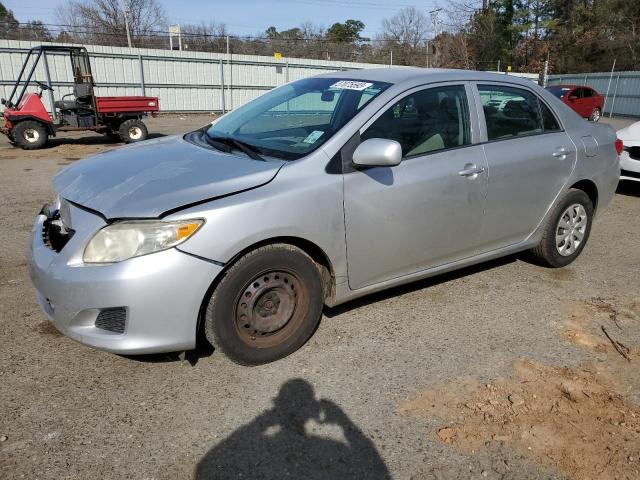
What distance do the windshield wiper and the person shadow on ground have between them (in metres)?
1.47

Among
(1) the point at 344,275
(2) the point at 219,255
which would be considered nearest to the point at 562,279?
(1) the point at 344,275

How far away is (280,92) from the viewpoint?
4156 mm

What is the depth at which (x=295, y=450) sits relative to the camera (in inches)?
92.4

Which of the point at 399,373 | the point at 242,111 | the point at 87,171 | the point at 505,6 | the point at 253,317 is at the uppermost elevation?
the point at 505,6

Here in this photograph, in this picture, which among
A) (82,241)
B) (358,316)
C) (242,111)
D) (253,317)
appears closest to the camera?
(82,241)

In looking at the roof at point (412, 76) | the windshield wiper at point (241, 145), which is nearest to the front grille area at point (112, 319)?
the windshield wiper at point (241, 145)

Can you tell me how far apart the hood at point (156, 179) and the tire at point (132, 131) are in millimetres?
10350

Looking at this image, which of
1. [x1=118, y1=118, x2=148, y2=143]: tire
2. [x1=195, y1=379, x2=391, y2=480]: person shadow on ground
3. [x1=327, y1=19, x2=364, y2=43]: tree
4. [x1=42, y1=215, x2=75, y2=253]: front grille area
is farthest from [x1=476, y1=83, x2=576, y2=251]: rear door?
[x1=327, y1=19, x2=364, y2=43]: tree

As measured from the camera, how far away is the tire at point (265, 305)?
273 centimetres

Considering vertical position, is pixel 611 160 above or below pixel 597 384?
above

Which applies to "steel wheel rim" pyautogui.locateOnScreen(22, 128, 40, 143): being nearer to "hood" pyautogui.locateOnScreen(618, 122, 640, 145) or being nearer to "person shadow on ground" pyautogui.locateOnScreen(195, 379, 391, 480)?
"person shadow on ground" pyautogui.locateOnScreen(195, 379, 391, 480)

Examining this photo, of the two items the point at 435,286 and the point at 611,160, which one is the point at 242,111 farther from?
the point at 611,160

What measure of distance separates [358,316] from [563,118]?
2516 mm

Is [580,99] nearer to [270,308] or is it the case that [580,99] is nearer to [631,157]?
[631,157]
